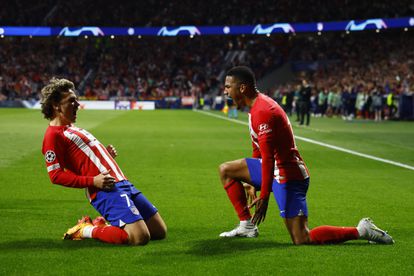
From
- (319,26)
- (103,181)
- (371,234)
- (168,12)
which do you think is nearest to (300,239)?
(371,234)

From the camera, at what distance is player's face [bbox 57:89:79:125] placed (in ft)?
25.5

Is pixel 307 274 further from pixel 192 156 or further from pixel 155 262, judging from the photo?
pixel 192 156

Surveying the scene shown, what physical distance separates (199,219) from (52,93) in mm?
2771

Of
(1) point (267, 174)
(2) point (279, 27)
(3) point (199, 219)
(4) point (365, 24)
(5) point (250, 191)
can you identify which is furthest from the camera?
(2) point (279, 27)

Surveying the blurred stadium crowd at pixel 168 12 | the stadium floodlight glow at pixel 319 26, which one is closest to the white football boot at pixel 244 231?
the stadium floodlight glow at pixel 319 26

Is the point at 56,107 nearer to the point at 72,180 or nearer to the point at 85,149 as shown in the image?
the point at 85,149

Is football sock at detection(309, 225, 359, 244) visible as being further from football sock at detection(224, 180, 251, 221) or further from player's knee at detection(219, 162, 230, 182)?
player's knee at detection(219, 162, 230, 182)

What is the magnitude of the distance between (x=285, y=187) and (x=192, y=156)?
11268 millimetres

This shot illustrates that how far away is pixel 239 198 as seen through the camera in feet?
27.4

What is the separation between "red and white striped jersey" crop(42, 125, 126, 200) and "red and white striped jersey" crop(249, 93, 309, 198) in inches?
62.0

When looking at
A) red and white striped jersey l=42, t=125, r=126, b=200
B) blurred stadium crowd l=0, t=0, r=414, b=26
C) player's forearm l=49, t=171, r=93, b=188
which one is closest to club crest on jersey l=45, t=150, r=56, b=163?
red and white striped jersey l=42, t=125, r=126, b=200

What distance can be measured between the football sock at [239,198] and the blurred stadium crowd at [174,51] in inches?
2150

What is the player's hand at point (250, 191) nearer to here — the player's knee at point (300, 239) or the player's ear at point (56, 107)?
the player's knee at point (300, 239)

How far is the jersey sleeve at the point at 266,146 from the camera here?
288 inches
